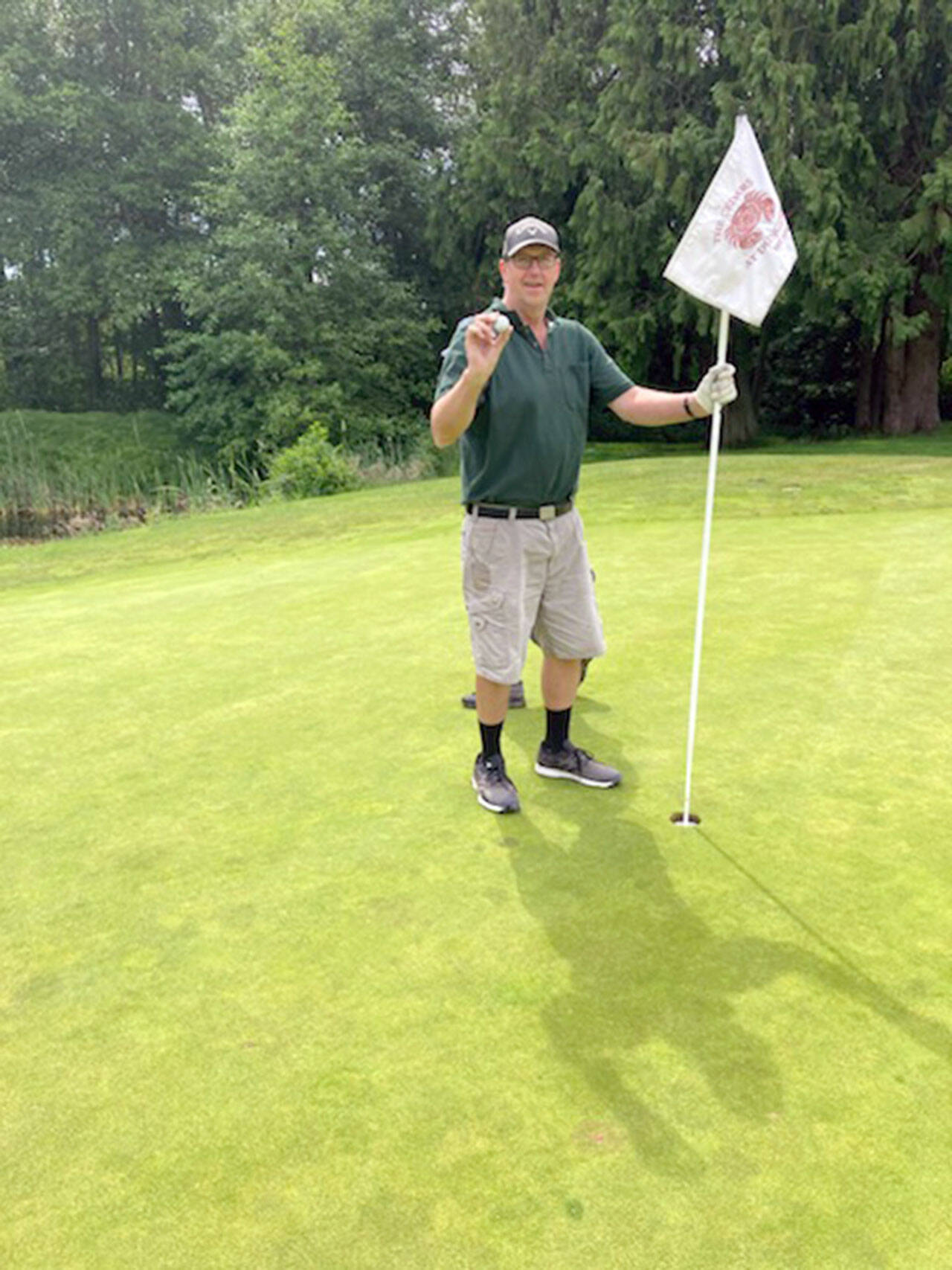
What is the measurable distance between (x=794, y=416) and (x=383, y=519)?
16701 millimetres

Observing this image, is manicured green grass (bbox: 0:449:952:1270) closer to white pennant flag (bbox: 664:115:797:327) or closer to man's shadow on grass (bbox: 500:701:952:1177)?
man's shadow on grass (bbox: 500:701:952:1177)

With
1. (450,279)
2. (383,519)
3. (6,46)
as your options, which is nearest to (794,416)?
(450,279)

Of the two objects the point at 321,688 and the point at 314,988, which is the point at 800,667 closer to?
the point at 321,688

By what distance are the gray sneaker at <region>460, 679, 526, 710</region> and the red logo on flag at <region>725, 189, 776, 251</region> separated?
1.87m

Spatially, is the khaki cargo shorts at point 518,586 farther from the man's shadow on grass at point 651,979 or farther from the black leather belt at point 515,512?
the man's shadow on grass at point 651,979

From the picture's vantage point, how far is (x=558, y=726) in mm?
3564

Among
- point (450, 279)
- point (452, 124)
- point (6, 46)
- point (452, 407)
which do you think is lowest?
point (452, 407)

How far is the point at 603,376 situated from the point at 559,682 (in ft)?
3.35

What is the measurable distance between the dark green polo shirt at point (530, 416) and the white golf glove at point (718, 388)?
370 millimetres

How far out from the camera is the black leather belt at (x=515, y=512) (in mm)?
3318

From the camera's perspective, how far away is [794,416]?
989 inches

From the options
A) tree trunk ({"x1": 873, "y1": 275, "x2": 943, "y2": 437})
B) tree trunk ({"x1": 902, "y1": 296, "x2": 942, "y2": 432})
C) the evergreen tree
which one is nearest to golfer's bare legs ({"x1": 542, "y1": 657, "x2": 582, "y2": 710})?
the evergreen tree

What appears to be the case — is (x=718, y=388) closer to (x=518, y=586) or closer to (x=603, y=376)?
(x=603, y=376)

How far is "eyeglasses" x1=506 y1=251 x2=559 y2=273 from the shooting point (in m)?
3.12
